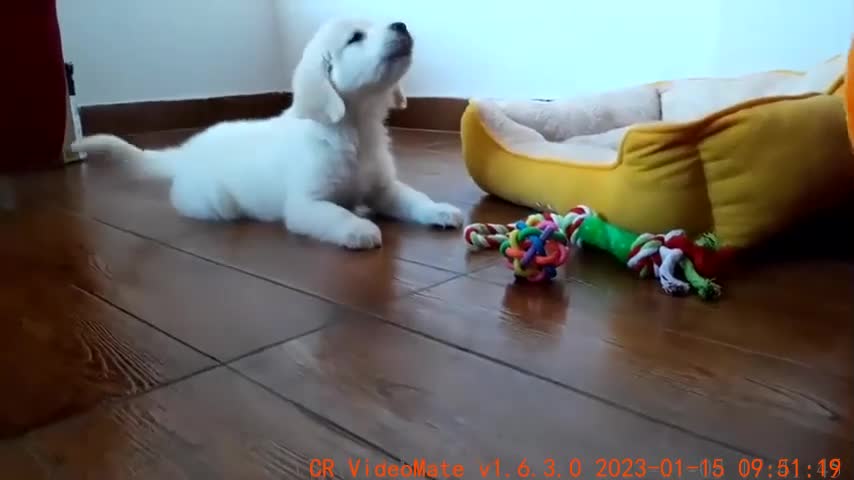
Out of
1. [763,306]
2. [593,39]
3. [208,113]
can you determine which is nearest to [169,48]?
[208,113]

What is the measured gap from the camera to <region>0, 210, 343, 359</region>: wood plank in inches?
37.7

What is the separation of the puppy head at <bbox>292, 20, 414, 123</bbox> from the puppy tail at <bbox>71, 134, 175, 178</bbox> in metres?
0.53

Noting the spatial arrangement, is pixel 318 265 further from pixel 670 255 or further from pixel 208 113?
pixel 208 113

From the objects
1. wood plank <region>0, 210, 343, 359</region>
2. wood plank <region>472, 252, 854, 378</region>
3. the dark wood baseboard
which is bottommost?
the dark wood baseboard

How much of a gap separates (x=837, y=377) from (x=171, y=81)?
302 cm

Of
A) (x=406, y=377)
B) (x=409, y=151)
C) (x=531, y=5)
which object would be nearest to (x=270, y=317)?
(x=406, y=377)

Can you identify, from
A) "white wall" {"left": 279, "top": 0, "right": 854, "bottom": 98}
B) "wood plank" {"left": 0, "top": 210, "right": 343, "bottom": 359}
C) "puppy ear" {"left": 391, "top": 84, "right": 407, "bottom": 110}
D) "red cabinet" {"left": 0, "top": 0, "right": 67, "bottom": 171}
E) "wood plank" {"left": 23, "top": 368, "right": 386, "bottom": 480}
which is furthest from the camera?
"red cabinet" {"left": 0, "top": 0, "right": 67, "bottom": 171}

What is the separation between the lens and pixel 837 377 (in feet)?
2.55

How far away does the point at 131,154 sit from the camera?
190 centimetres

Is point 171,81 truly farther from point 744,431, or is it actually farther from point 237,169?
point 744,431

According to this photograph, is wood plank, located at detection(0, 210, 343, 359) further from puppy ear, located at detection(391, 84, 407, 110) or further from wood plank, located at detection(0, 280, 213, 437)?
puppy ear, located at detection(391, 84, 407, 110)

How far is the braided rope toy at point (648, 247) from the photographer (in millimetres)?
1040

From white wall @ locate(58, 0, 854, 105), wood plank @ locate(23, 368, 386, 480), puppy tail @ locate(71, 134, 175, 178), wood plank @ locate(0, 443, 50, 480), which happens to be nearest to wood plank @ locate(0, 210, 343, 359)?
wood plank @ locate(23, 368, 386, 480)

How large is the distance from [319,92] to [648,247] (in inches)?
26.3
